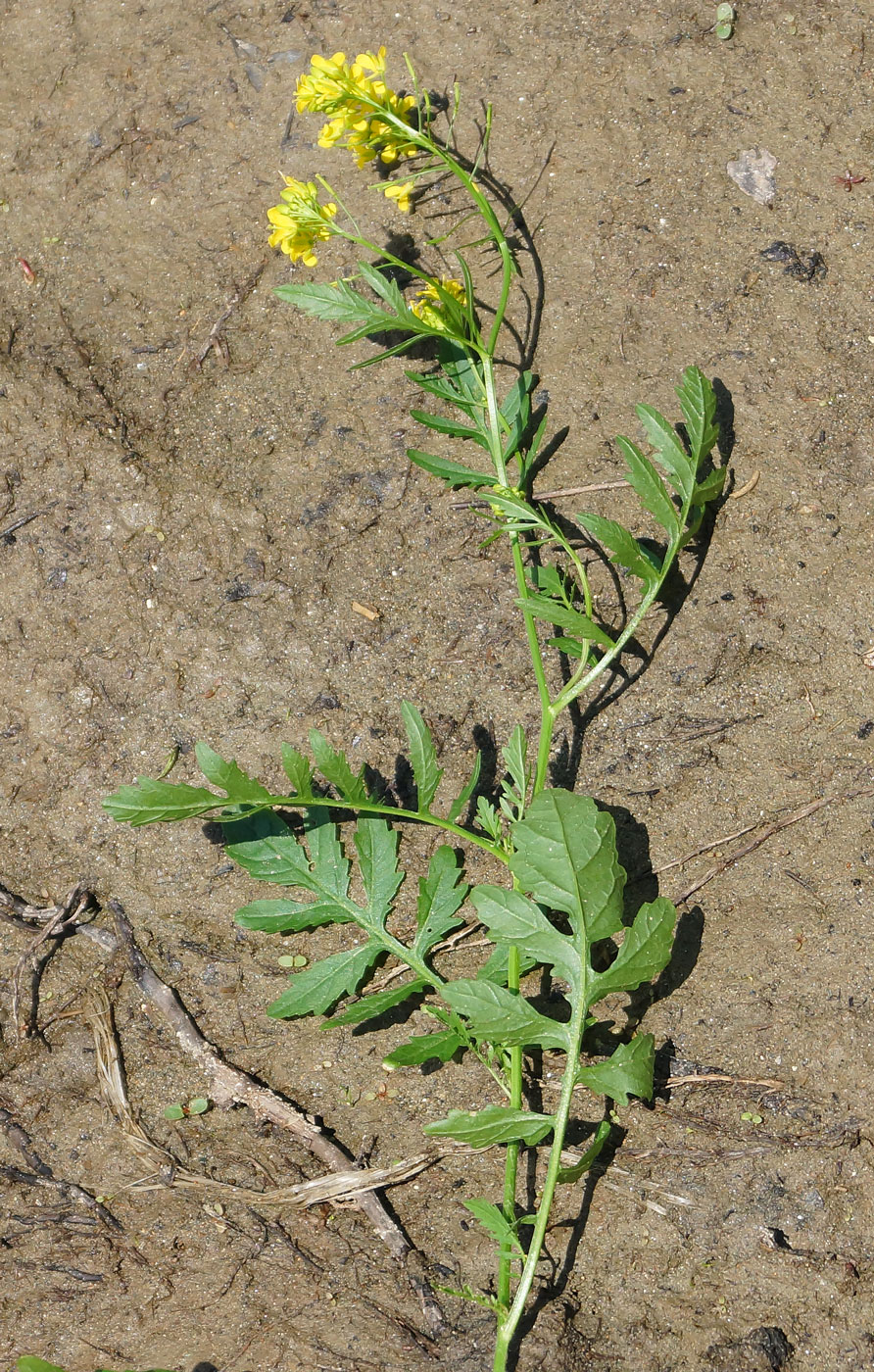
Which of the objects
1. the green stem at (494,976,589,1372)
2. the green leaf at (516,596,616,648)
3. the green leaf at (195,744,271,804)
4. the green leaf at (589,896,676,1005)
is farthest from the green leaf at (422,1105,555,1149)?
the green leaf at (516,596,616,648)

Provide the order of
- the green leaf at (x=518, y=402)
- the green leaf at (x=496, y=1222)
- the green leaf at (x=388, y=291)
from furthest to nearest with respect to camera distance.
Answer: the green leaf at (x=518, y=402), the green leaf at (x=388, y=291), the green leaf at (x=496, y=1222)

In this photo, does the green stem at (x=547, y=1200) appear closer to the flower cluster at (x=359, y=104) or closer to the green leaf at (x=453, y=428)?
the green leaf at (x=453, y=428)

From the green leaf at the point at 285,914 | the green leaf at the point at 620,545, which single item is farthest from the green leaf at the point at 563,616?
the green leaf at the point at 285,914

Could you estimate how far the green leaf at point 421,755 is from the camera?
2.49 m

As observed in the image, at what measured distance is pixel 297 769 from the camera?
92.3 inches

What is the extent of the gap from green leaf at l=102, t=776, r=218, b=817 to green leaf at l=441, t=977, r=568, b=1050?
0.67 metres

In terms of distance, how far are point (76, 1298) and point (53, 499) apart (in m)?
2.07

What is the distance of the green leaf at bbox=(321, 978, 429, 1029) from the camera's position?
2432 millimetres

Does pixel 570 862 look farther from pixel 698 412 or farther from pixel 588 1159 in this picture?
pixel 698 412

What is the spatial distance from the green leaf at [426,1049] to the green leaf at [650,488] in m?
1.32

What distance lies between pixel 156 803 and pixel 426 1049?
831 millimetres

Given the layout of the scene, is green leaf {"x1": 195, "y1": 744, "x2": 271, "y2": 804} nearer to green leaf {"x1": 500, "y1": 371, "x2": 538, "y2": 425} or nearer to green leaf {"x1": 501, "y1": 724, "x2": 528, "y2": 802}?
green leaf {"x1": 501, "y1": 724, "x2": 528, "y2": 802}

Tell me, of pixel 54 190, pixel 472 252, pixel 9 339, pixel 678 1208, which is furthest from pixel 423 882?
pixel 54 190

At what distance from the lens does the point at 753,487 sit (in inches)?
110
